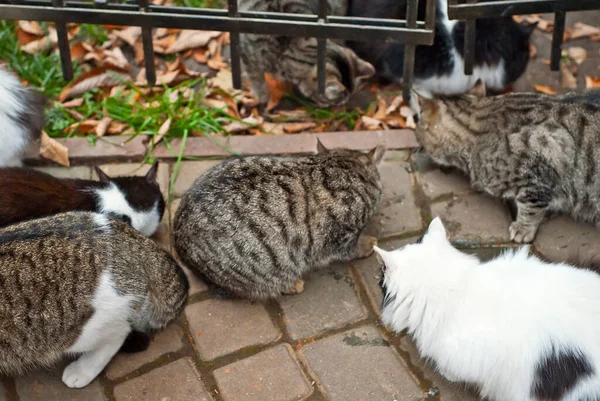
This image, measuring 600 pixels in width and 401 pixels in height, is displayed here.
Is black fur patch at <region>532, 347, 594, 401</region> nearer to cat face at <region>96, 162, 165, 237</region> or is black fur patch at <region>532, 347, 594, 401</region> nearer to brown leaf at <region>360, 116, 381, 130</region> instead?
cat face at <region>96, 162, 165, 237</region>

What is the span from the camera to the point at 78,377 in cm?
360

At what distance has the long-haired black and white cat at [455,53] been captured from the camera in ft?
16.9

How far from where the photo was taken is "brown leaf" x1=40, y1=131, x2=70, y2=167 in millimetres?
4688

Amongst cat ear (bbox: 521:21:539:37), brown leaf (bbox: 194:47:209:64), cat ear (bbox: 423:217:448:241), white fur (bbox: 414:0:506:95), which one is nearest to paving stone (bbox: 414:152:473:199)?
white fur (bbox: 414:0:506:95)

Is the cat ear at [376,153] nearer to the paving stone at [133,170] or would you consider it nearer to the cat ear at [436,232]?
the cat ear at [436,232]

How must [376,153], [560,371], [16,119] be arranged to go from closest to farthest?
[560,371] → [376,153] → [16,119]

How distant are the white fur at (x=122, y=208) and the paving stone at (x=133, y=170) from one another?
0.47 metres

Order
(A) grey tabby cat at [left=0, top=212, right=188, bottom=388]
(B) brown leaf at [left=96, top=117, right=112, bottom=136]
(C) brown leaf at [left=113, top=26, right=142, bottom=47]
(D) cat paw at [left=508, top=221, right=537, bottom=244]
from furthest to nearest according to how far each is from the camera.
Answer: (C) brown leaf at [left=113, top=26, right=142, bottom=47]
(B) brown leaf at [left=96, top=117, right=112, bottom=136]
(D) cat paw at [left=508, top=221, right=537, bottom=244]
(A) grey tabby cat at [left=0, top=212, right=188, bottom=388]

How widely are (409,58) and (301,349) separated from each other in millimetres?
2093

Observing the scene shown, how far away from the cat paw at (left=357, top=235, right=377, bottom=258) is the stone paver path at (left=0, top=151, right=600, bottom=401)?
0.18ft

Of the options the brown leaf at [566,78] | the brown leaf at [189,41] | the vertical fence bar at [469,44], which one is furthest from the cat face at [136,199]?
Result: the brown leaf at [566,78]

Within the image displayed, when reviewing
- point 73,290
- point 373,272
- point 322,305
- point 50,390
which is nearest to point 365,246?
point 373,272

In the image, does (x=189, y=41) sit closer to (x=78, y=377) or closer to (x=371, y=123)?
(x=371, y=123)

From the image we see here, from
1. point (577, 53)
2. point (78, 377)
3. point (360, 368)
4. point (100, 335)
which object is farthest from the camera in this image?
point (577, 53)
